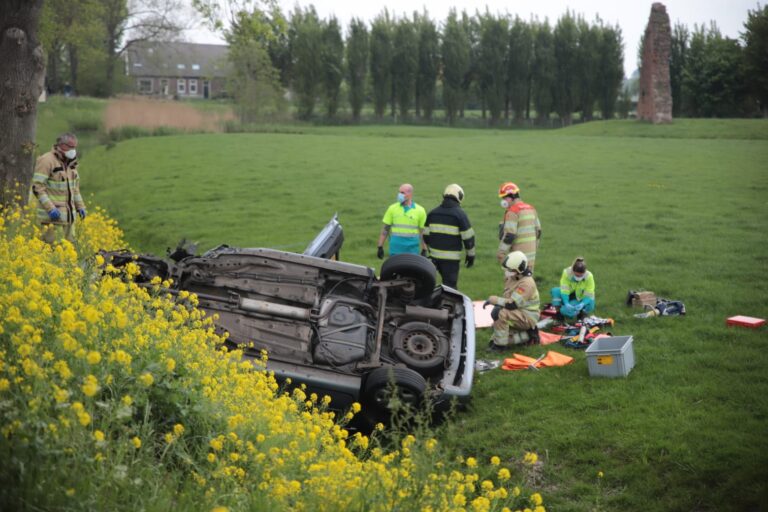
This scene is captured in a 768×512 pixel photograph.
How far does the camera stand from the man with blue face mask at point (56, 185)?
42.6ft

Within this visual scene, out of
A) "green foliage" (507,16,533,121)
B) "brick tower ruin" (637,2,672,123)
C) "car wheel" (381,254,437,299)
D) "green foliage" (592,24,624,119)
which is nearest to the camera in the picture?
"car wheel" (381,254,437,299)

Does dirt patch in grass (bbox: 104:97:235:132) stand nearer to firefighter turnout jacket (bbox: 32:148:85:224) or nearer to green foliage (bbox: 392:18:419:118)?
green foliage (bbox: 392:18:419:118)

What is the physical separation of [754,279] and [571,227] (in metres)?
5.68

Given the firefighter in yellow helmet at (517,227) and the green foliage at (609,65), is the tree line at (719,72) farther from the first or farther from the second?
the firefighter in yellow helmet at (517,227)

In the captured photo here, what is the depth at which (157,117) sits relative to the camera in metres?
45.8

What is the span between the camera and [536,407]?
932 cm

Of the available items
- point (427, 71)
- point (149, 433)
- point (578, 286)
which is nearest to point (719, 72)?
point (427, 71)

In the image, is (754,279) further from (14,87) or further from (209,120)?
(209,120)

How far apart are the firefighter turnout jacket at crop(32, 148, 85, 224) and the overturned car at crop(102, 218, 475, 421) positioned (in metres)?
3.97

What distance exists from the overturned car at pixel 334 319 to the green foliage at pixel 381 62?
6360cm

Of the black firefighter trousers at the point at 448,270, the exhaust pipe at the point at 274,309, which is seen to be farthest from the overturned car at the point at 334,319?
the black firefighter trousers at the point at 448,270

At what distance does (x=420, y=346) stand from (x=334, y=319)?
41.1 inches

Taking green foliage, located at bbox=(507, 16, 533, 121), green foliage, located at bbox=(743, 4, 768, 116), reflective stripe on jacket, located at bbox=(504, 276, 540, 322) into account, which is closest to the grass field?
reflective stripe on jacket, located at bbox=(504, 276, 540, 322)

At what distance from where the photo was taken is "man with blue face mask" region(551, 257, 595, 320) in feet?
40.7
